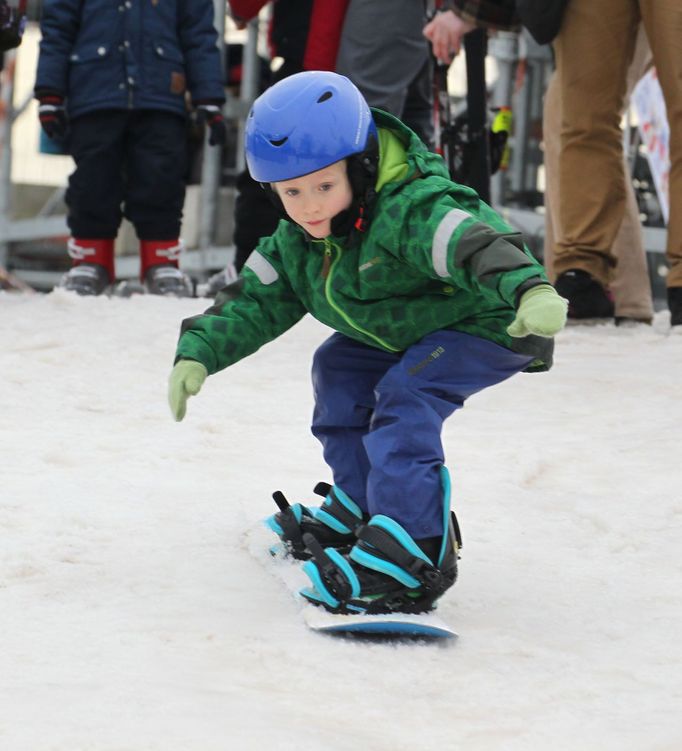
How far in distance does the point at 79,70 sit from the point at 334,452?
3.16 meters

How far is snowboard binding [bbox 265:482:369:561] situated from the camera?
2.46 meters

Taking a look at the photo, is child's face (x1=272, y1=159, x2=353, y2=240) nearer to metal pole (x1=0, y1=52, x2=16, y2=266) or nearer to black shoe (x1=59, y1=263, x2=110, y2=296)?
black shoe (x1=59, y1=263, x2=110, y2=296)

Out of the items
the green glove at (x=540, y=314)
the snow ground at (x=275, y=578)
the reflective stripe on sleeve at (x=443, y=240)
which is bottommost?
the snow ground at (x=275, y=578)

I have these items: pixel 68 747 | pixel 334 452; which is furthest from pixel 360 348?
pixel 68 747

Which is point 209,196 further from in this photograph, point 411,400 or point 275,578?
point 411,400

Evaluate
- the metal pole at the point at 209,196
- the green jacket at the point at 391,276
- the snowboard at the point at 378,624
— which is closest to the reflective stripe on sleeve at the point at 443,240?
the green jacket at the point at 391,276

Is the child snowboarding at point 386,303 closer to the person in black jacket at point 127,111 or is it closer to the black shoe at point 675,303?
the black shoe at point 675,303

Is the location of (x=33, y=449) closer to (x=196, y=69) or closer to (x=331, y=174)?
(x=331, y=174)

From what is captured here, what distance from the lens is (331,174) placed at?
2.19 metres

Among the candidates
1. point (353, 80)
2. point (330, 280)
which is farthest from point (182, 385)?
point (353, 80)

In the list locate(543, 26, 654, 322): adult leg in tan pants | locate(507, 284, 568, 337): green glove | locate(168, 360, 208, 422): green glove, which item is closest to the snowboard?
locate(168, 360, 208, 422): green glove

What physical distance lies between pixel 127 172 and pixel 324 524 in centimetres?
313

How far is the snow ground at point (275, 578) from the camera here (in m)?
1.73

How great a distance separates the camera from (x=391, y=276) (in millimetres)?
2221
